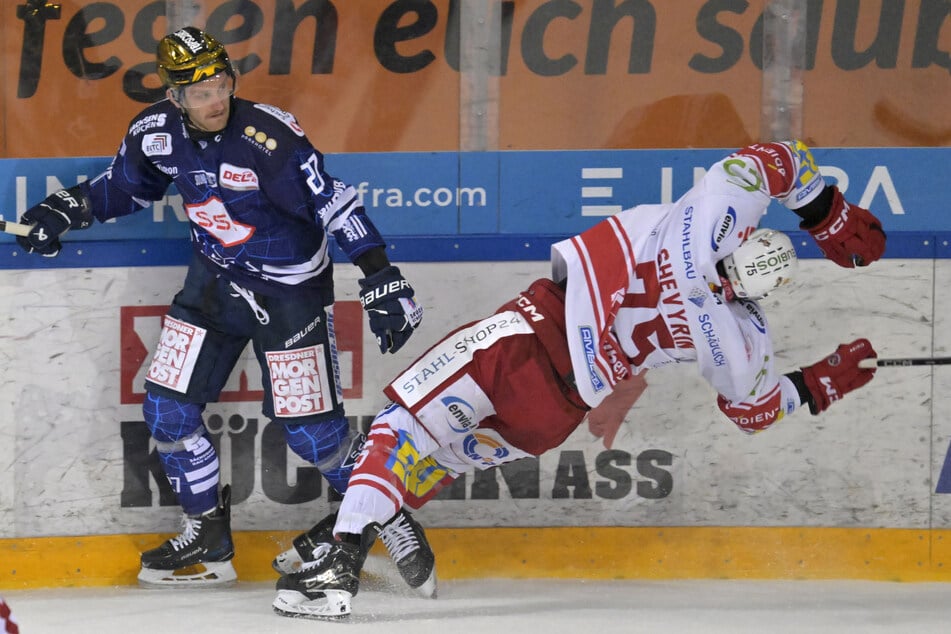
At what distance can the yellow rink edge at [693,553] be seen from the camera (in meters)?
4.01

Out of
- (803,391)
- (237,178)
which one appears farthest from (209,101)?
(803,391)

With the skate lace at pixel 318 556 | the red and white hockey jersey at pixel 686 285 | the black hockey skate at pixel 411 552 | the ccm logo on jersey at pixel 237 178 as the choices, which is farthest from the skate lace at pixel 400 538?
the ccm logo on jersey at pixel 237 178

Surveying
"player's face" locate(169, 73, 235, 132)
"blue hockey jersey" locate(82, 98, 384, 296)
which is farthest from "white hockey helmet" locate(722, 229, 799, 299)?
"player's face" locate(169, 73, 235, 132)

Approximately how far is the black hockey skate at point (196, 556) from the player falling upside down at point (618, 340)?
49 centimetres

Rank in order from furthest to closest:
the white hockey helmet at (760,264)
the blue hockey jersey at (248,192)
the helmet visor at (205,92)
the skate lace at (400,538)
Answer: the skate lace at (400,538)
the blue hockey jersey at (248,192)
the helmet visor at (205,92)
the white hockey helmet at (760,264)

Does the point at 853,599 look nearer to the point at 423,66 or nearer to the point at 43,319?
the point at 423,66

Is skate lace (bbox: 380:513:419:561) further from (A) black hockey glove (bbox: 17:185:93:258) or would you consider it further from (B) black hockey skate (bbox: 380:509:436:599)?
(A) black hockey glove (bbox: 17:185:93:258)

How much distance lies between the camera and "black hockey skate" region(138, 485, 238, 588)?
3.81 m

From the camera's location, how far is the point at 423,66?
3.97m

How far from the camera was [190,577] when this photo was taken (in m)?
3.84

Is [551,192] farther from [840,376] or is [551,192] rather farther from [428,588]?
[428,588]

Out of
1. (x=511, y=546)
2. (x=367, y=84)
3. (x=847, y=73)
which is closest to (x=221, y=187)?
(x=367, y=84)

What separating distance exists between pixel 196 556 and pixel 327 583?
0.67 meters

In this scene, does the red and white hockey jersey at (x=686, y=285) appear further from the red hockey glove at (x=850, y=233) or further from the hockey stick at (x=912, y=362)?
the hockey stick at (x=912, y=362)
